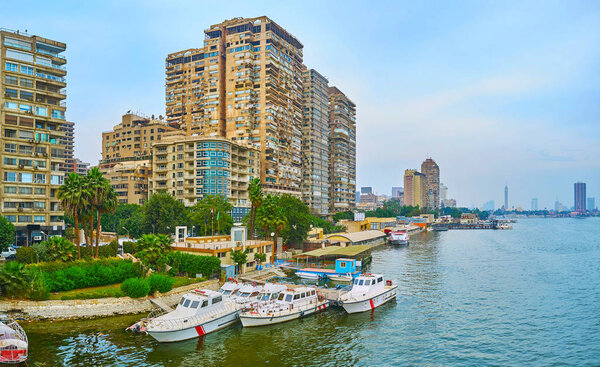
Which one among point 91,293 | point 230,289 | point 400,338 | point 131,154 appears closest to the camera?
point 400,338

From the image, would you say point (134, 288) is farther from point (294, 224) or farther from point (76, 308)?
point (294, 224)

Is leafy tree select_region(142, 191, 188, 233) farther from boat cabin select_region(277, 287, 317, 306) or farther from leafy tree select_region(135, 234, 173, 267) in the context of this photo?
boat cabin select_region(277, 287, 317, 306)

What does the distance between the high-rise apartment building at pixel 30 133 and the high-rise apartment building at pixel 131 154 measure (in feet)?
181

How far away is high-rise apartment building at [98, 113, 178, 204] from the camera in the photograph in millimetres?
136750

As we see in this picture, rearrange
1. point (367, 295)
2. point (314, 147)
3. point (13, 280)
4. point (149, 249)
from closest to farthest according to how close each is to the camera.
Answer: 1. point (13, 280)
2. point (367, 295)
3. point (149, 249)
4. point (314, 147)

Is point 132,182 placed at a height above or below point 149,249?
above

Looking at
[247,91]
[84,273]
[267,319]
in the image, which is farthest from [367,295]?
[247,91]

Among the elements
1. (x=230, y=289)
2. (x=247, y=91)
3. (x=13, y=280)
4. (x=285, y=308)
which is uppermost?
(x=247, y=91)

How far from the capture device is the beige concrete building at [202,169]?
357 feet

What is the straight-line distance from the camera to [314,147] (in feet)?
590

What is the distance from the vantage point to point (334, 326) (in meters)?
43.7

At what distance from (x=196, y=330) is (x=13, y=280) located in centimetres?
1888

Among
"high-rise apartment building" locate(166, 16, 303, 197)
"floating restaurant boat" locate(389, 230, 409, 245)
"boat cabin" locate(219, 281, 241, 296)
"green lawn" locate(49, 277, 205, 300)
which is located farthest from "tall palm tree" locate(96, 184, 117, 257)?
"floating restaurant boat" locate(389, 230, 409, 245)

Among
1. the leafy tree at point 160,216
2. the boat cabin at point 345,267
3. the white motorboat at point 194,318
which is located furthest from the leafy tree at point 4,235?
the boat cabin at point 345,267
